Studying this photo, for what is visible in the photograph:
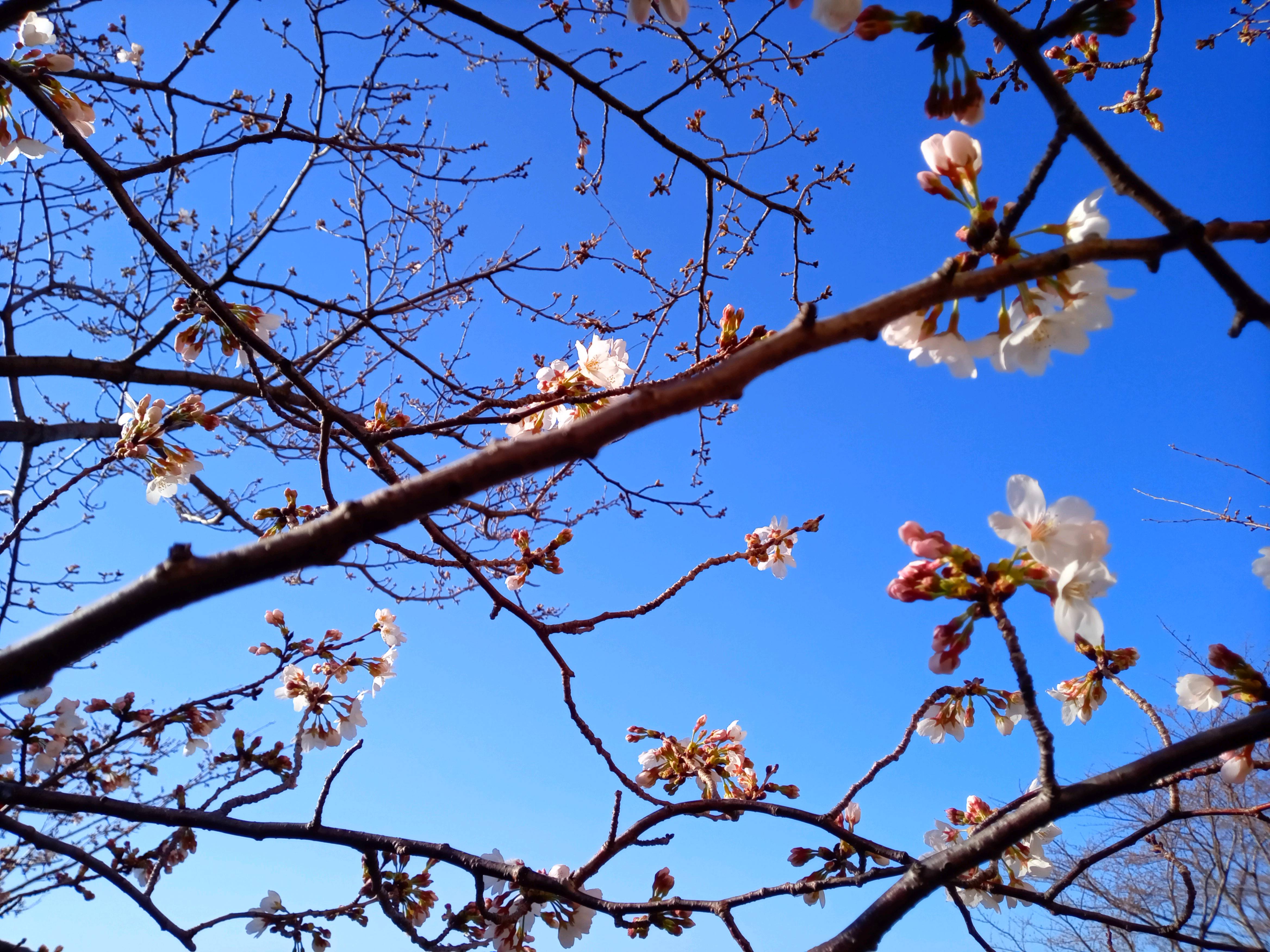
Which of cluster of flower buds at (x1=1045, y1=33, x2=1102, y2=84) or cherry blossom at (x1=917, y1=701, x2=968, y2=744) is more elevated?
cluster of flower buds at (x1=1045, y1=33, x2=1102, y2=84)

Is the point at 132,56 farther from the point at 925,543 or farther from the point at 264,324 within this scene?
the point at 925,543

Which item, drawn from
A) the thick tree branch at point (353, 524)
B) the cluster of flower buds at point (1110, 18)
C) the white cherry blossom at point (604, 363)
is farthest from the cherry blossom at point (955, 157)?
the white cherry blossom at point (604, 363)

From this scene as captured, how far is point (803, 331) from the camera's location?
0.88 metres

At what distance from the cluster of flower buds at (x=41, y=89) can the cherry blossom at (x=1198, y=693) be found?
379 cm

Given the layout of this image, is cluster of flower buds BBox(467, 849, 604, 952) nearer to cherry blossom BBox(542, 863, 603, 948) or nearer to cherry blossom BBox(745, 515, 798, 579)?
cherry blossom BBox(542, 863, 603, 948)

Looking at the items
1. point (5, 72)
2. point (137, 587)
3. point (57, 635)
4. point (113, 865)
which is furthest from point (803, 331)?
point (113, 865)

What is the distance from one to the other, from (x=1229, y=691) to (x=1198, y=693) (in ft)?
0.92

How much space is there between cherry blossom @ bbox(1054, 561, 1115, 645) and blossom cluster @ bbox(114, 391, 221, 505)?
9.48ft

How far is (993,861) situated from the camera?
205 centimetres

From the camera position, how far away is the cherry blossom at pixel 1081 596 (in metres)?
1.25

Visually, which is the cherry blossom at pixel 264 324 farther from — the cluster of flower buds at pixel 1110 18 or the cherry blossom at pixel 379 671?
the cluster of flower buds at pixel 1110 18

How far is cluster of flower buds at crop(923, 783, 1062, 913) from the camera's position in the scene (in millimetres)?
2158

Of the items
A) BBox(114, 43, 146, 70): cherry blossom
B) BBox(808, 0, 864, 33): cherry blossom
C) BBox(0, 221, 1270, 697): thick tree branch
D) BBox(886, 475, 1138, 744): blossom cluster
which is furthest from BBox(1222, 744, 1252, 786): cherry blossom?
BBox(114, 43, 146, 70): cherry blossom

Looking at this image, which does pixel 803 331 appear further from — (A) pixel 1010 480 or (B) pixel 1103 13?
(B) pixel 1103 13
